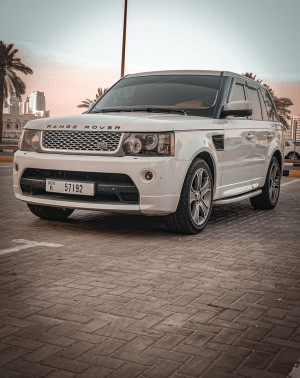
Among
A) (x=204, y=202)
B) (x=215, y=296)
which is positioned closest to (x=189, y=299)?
(x=215, y=296)

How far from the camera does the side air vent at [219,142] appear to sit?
723 centimetres

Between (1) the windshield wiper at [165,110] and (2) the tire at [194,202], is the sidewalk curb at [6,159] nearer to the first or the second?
(1) the windshield wiper at [165,110]

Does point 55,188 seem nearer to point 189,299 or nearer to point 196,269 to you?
point 196,269

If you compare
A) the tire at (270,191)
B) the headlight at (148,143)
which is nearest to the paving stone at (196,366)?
the headlight at (148,143)

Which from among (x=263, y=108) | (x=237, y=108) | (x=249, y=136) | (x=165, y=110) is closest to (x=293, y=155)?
(x=263, y=108)

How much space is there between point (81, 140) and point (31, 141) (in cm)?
77

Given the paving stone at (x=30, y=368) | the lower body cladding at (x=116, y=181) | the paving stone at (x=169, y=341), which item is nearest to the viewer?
the paving stone at (x=30, y=368)

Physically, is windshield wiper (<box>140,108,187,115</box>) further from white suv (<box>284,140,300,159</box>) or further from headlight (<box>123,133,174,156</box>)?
white suv (<box>284,140,300,159</box>)

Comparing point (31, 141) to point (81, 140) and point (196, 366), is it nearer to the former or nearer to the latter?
point (81, 140)

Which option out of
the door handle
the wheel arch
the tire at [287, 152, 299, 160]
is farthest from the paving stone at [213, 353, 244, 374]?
the tire at [287, 152, 299, 160]

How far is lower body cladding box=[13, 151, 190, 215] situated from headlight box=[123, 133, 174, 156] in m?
0.09

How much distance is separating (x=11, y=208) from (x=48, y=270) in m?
3.96

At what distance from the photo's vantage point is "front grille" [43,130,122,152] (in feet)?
20.9

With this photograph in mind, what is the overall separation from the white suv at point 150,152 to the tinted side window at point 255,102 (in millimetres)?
308
